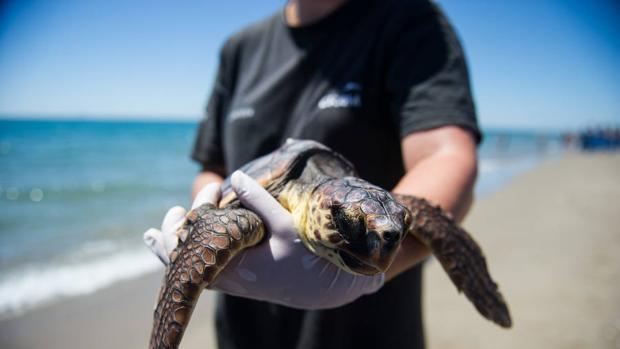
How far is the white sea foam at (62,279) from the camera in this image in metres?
4.38

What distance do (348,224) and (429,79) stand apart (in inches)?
32.1

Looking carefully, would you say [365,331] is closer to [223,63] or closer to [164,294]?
[164,294]

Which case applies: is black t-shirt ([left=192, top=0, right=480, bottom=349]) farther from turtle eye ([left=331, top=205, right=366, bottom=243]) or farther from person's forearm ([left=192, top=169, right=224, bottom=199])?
turtle eye ([left=331, top=205, right=366, bottom=243])

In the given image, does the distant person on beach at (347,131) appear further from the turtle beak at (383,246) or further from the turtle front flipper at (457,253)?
the turtle beak at (383,246)

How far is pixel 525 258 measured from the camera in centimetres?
545

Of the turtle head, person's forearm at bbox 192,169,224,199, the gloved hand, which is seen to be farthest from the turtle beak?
person's forearm at bbox 192,169,224,199

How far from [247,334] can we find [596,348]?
3405mm

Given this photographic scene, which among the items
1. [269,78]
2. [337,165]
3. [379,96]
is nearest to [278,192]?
Result: [337,165]

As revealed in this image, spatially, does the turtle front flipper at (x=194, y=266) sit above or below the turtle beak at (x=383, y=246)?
below

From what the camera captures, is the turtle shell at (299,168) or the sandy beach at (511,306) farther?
the sandy beach at (511,306)

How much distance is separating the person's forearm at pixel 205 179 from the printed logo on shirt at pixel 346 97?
0.87 m

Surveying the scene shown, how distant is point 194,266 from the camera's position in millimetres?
1020

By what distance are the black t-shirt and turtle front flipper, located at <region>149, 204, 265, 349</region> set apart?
669mm

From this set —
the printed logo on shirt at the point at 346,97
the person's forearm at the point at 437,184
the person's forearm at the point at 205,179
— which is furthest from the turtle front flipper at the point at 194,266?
the person's forearm at the point at 205,179
